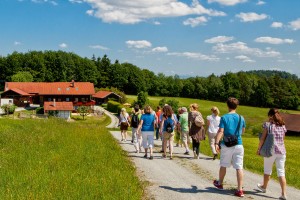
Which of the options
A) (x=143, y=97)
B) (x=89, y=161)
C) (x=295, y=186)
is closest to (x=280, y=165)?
(x=295, y=186)

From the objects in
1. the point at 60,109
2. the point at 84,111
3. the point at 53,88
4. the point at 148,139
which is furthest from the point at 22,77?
the point at 148,139

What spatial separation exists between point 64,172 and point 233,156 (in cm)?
437

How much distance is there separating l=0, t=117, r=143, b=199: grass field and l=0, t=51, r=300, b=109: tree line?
10196 cm

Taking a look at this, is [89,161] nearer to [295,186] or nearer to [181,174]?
[181,174]

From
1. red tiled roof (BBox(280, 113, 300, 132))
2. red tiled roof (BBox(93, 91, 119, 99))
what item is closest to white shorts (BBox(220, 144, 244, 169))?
red tiled roof (BBox(280, 113, 300, 132))

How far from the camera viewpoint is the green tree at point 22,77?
4163 inches

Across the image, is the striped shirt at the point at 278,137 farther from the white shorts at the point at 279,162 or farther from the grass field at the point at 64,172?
the grass field at the point at 64,172

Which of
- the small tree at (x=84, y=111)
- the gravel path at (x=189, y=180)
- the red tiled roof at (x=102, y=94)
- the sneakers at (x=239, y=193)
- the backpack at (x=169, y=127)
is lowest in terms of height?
the small tree at (x=84, y=111)

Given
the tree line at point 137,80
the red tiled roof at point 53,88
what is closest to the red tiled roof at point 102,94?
the red tiled roof at point 53,88

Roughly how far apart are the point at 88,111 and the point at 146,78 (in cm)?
6831

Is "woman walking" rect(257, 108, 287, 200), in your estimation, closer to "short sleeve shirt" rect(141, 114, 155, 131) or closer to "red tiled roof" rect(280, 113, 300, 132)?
"short sleeve shirt" rect(141, 114, 155, 131)

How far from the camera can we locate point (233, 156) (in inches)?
321

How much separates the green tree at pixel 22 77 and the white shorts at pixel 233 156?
106m

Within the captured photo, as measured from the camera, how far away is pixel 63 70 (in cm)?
12356
